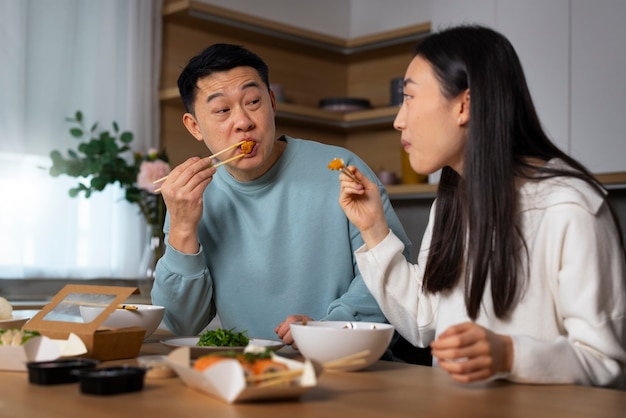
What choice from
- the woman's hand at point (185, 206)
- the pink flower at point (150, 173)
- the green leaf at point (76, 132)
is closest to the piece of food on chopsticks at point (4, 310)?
the woman's hand at point (185, 206)

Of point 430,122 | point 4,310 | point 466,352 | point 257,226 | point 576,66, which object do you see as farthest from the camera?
point 576,66

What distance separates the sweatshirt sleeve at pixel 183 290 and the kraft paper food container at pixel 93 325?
0.35 meters

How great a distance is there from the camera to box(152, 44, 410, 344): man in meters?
1.96

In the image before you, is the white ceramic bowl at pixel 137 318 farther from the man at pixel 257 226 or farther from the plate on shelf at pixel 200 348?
the man at pixel 257 226

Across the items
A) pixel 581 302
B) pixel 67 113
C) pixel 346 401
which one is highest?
pixel 67 113

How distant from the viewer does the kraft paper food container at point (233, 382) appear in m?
0.99

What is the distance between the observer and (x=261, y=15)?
4.30m

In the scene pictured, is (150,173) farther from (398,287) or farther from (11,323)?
(398,287)

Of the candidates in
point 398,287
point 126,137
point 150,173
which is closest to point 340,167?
point 398,287

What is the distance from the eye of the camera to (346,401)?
41.1 inches

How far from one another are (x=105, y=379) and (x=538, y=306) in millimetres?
705

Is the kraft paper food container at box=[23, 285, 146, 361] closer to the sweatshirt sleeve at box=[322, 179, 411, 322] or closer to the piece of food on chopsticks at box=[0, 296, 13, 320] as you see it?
the piece of food on chopsticks at box=[0, 296, 13, 320]

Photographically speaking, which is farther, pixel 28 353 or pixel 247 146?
pixel 247 146

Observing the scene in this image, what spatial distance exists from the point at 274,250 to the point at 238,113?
1.13 feet
